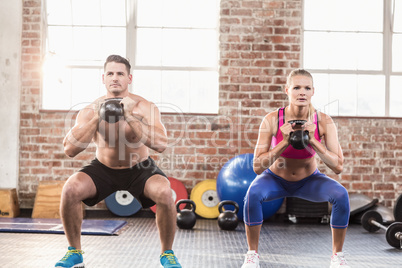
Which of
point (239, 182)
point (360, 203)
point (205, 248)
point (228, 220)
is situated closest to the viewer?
point (205, 248)

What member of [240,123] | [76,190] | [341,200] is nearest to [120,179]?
[76,190]

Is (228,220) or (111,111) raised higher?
(111,111)

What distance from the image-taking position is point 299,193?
2.75 metres

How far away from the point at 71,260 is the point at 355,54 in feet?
13.9

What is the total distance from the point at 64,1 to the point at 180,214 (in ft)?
10.0

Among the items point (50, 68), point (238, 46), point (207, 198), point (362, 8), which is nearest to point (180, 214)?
point (207, 198)

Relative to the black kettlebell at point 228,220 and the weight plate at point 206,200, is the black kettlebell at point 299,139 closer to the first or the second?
the black kettlebell at point 228,220

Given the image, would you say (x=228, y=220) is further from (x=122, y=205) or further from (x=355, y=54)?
(x=355, y=54)

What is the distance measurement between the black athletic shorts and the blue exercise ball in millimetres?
1926

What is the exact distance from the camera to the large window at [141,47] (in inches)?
205

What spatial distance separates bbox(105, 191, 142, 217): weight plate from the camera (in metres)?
4.80

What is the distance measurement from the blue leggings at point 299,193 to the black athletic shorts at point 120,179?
1.93 feet

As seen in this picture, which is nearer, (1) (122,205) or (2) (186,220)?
(2) (186,220)

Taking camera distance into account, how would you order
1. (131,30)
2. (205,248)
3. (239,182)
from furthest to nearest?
(131,30)
(239,182)
(205,248)
